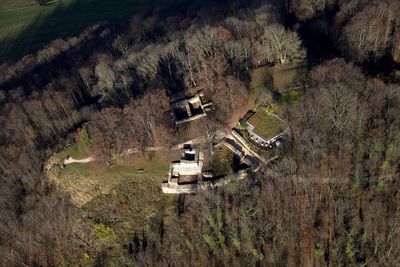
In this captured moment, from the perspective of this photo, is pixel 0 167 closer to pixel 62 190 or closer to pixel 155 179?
pixel 62 190

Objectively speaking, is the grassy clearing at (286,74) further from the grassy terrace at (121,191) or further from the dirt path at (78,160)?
the dirt path at (78,160)

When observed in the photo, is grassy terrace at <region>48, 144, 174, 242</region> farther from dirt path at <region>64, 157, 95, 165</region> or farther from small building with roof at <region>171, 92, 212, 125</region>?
small building with roof at <region>171, 92, 212, 125</region>

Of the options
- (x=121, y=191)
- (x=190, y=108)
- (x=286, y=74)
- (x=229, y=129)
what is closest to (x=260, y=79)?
(x=286, y=74)

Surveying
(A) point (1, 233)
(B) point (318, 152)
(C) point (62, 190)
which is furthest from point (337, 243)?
(A) point (1, 233)

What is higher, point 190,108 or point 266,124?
point 190,108

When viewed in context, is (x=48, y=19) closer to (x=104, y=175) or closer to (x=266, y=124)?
(x=104, y=175)

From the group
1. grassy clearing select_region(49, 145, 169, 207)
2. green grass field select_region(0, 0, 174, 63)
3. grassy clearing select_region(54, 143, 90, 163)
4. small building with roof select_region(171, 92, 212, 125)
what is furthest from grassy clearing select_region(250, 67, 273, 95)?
green grass field select_region(0, 0, 174, 63)

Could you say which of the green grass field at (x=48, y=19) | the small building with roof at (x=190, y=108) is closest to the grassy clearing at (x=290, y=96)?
the small building with roof at (x=190, y=108)

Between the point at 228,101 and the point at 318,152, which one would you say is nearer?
the point at 318,152
